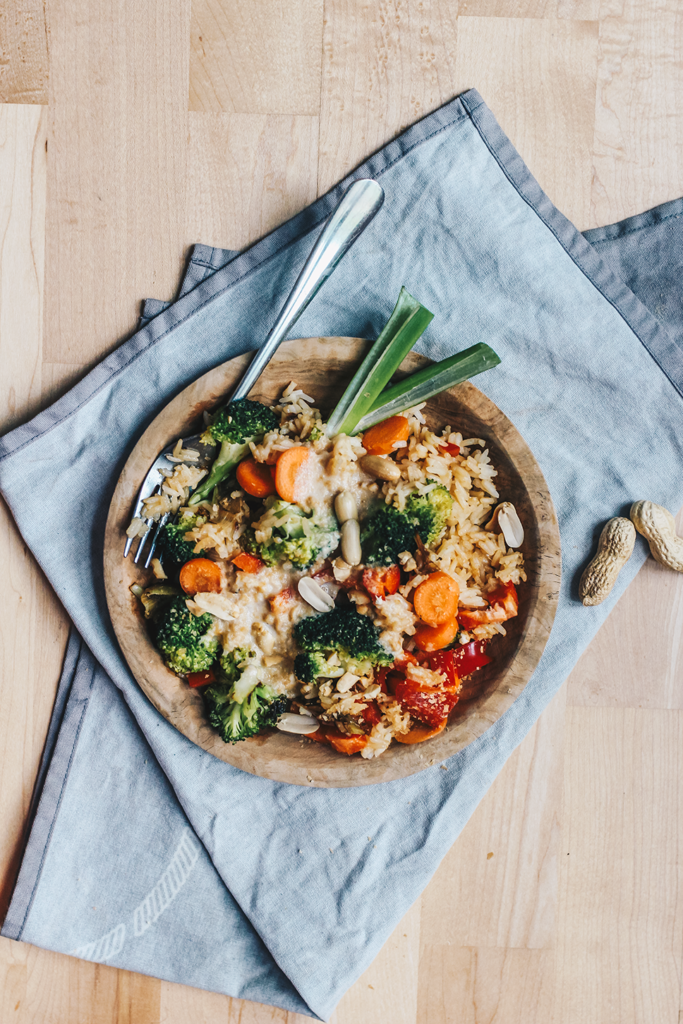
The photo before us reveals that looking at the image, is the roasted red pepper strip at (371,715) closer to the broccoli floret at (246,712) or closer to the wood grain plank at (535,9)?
the broccoli floret at (246,712)

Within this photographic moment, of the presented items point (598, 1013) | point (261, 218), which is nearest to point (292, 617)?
point (261, 218)

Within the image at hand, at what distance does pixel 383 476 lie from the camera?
2.21 m

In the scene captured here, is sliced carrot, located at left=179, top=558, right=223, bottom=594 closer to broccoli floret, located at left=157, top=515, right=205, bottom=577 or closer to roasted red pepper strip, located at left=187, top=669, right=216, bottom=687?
broccoli floret, located at left=157, top=515, right=205, bottom=577

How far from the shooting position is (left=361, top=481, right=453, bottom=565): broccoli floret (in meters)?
2.15

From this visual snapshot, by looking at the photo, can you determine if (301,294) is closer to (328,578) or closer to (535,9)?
(328,578)

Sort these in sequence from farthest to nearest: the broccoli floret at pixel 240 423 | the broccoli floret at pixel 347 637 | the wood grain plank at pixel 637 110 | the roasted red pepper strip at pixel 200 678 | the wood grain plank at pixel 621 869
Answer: the wood grain plank at pixel 621 869 → the wood grain plank at pixel 637 110 → the roasted red pepper strip at pixel 200 678 → the broccoli floret at pixel 240 423 → the broccoli floret at pixel 347 637

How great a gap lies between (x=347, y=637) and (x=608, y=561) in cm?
99

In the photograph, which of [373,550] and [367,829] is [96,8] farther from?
[367,829]

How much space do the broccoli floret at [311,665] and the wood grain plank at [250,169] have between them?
1523mm

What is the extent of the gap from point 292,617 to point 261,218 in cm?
146

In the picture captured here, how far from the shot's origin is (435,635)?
87.1 inches

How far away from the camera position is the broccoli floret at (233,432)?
2244mm

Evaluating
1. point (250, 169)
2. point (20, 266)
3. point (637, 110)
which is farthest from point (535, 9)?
point (20, 266)

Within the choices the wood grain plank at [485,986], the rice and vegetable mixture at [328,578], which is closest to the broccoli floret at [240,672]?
the rice and vegetable mixture at [328,578]
